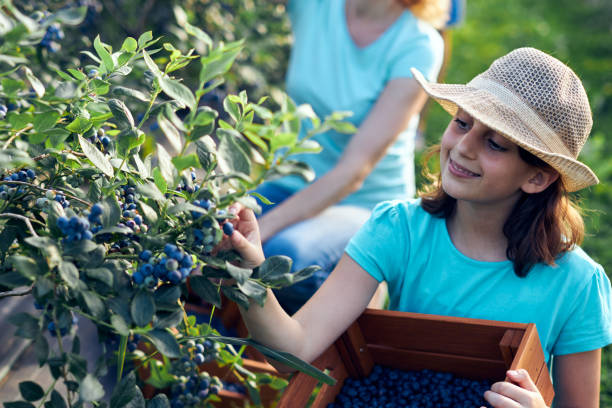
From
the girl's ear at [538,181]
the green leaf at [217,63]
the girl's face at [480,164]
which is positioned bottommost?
the girl's ear at [538,181]

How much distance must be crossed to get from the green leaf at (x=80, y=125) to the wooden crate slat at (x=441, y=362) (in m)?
0.84

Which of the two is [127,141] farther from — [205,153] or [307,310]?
[307,310]

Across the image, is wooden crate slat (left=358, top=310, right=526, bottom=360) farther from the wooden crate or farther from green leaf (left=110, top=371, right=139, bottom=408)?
green leaf (left=110, top=371, right=139, bottom=408)

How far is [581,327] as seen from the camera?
4.87ft

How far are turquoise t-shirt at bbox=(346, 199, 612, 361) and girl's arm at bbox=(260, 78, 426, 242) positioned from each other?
492mm

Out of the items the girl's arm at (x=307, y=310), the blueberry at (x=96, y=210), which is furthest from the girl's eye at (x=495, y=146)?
the blueberry at (x=96, y=210)

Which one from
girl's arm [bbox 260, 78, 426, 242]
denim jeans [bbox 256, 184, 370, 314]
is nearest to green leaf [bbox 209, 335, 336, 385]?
denim jeans [bbox 256, 184, 370, 314]

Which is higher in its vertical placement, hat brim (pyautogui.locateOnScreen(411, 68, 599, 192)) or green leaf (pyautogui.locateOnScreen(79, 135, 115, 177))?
green leaf (pyautogui.locateOnScreen(79, 135, 115, 177))

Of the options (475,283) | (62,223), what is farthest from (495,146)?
(62,223)

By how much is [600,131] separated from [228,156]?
14.7 ft

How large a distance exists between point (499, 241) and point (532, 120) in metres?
0.35

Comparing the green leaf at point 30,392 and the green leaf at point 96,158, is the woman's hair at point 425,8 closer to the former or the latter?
the green leaf at point 96,158

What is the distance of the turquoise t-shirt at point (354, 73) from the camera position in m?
2.29

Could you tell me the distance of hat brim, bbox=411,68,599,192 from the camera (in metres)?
1.33
